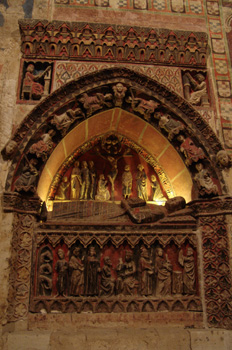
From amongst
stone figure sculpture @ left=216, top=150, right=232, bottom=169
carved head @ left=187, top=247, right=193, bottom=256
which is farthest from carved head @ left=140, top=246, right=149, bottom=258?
stone figure sculpture @ left=216, top=150, right=232, bottom=169

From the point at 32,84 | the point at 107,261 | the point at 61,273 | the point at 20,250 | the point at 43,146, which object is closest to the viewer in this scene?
the point at 20,250

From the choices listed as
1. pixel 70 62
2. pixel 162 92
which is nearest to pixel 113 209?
pixel 162 92

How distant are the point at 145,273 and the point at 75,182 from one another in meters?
2.40

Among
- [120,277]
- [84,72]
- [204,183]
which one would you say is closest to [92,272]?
[120,277]

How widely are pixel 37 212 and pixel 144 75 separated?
11.1 ft

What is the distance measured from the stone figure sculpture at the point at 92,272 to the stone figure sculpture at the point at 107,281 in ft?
0.34

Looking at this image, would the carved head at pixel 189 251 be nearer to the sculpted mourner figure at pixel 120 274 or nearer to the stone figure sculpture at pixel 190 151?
the sculpted mourner figure at pixel 120 274

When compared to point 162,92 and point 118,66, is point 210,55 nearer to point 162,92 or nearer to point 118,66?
point 162,92

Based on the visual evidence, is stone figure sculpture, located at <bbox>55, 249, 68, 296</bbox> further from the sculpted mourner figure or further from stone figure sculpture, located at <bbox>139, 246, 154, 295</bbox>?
stone figure sculpture, located at <bbox>139, 246, 154, 295</bbox>

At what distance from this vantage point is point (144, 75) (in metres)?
6.77

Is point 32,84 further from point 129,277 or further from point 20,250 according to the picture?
point 129,277

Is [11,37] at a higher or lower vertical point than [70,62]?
higher

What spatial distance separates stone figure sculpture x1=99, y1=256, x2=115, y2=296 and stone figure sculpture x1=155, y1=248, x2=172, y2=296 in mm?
809

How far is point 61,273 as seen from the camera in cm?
588
